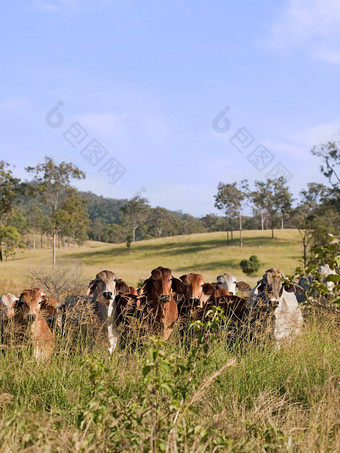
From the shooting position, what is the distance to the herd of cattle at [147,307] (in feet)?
28.3

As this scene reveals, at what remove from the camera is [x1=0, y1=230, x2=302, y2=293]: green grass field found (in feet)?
226

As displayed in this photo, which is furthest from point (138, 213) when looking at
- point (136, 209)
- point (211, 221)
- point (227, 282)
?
point (227, 282)

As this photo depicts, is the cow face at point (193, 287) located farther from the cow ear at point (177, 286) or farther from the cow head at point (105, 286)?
the cow head at point (105, 286)

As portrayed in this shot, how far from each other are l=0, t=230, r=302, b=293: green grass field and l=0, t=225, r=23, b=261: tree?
6.67 ft

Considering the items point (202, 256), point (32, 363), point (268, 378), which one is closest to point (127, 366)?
point (32, 363)

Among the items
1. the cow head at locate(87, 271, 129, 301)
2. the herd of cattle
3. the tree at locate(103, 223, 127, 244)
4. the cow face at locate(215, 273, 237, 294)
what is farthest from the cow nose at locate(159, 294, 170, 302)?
the tree at locate(103, 223, 127, 244)

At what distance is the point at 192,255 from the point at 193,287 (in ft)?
228

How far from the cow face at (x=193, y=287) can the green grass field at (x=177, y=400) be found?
157cm

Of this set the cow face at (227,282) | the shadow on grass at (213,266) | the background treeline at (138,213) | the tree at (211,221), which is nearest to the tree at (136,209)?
the background treeline at (138,213)

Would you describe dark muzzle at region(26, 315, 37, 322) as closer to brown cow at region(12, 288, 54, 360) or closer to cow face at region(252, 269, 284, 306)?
brown cow at region(12, 288, 54, 360)

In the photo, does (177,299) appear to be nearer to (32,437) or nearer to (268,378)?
(268,378)

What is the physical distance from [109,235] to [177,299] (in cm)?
13344

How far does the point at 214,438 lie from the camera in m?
4.39

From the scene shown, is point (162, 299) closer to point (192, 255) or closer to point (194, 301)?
point (194, 301)
